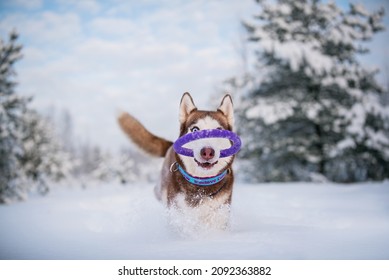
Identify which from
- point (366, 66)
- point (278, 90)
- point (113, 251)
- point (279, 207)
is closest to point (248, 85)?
point (278, 90)

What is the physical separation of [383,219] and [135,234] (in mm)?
2348

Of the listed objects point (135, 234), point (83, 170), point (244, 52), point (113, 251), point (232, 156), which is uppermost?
point (83, 170)

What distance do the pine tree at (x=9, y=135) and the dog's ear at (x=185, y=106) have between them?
4909 mm

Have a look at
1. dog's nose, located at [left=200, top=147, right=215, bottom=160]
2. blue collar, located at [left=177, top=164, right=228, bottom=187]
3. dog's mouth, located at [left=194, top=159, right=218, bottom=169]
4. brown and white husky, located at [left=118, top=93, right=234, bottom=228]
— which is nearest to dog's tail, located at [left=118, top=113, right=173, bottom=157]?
brown and white husky, located at [left=118, top=93, right=234, bottom=228]

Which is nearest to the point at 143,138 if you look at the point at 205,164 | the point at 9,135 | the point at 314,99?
the point at 205,164

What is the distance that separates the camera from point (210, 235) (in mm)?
2410

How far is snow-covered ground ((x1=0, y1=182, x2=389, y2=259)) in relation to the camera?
1984mm

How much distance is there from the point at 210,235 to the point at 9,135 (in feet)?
17.8

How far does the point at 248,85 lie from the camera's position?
8.39m

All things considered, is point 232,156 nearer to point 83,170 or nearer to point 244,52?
point 244,52

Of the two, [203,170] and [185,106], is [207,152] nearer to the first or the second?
[203,170]

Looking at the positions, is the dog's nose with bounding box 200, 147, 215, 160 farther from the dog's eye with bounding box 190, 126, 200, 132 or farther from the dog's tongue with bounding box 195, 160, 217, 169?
the dog's eye with bounding box 190, 126, 200, 132

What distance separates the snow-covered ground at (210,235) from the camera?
198 centimetres

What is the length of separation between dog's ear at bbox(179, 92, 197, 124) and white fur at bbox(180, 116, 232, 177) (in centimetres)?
16
